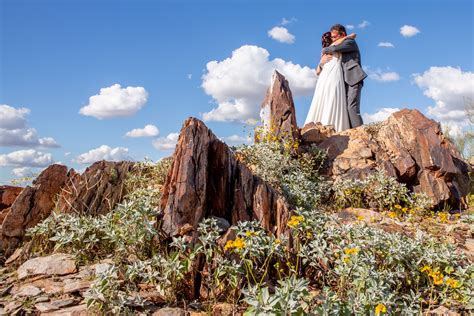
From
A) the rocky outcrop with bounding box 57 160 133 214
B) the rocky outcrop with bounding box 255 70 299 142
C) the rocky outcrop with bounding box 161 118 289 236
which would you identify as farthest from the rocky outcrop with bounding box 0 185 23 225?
the rocky outcrop with bounding box 255 70 299 142

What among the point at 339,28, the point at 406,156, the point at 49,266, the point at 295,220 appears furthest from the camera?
the point at 339,28

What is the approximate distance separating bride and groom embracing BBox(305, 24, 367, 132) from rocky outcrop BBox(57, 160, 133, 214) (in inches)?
319

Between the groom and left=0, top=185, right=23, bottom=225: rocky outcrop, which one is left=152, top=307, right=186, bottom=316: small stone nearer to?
left=0, top=185, right=23, bottom=225: rocky outcrop

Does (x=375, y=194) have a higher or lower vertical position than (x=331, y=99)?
lower

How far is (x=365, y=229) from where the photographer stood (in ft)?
15.3

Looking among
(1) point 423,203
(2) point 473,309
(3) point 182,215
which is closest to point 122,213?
(3) point 182,215

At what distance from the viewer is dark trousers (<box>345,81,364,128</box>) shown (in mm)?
13070

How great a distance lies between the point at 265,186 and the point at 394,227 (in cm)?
277

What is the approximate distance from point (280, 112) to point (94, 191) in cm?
543

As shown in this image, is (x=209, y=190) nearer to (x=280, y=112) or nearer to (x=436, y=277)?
(x=436, y=277)

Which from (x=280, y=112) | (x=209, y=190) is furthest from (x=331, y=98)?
(x=209, y=190)

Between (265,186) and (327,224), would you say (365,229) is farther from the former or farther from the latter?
(265,186)

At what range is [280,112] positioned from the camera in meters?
10.1

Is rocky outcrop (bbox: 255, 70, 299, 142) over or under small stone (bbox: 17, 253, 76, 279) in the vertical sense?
over
